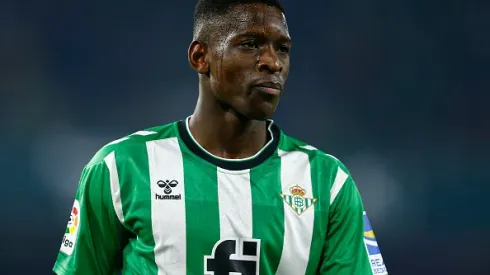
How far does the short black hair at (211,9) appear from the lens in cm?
196

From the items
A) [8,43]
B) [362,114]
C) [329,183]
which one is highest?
[8,43]

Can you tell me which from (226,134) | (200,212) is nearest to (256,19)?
(226,134)

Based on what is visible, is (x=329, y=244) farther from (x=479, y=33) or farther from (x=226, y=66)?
(x=479, y=33)

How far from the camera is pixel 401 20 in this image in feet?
12.5

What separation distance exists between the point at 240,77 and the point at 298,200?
0.39m

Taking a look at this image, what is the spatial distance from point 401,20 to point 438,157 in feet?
2.53

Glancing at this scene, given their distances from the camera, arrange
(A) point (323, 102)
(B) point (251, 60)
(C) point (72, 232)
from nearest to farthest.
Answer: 1. (B) point (251, 60)
2. (C) point (72, 232)
3. (A) point (323, 102)

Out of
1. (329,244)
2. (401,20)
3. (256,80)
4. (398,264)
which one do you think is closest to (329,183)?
(329,244)

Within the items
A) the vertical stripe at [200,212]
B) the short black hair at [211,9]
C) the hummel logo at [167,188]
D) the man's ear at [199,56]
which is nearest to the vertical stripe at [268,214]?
the vertical stripe at [200,212]

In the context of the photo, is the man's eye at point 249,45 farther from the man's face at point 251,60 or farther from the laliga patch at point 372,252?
the laliga patch at point 372,252

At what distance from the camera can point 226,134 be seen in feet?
6.59

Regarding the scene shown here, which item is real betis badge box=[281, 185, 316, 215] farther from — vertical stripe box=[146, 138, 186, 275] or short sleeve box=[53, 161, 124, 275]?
short sleeve box=[53, 161, 124, 275]

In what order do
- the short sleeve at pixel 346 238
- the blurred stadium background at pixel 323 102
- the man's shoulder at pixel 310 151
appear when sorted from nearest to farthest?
the short sleeve at pixel 346 238 < the man's shoulder at pixel 310 151 < the blurred stadium background at pixel 323 102

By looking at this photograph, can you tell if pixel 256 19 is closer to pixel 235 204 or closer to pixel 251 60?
pixel 251 60
